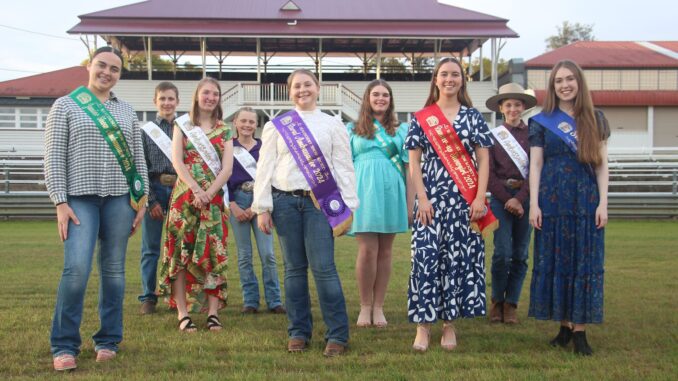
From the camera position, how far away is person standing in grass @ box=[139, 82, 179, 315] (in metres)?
6.32

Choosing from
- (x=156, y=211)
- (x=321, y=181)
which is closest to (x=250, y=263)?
(x=156, y=211)

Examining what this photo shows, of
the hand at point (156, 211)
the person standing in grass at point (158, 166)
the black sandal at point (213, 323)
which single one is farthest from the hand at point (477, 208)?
the hand at point (156, 211)

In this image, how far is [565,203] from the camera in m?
5.00

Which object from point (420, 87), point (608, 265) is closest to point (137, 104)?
point (420, 87)

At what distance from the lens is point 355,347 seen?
16.6 ft

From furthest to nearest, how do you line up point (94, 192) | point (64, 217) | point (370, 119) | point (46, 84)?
point (46, 84), point (370, 119), point (94, 192), point (64, 217)

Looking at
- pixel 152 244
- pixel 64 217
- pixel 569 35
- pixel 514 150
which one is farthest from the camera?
pixel 569 35

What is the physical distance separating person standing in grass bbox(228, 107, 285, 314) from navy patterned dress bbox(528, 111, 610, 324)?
2597 mm

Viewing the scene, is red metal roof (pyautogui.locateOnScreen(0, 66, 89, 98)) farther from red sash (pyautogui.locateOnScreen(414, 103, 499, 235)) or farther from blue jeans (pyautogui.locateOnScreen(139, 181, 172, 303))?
red sash (pyautogui.locateOnScreen(414, 103, 499, 235))

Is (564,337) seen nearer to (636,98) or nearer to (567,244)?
(567,244)

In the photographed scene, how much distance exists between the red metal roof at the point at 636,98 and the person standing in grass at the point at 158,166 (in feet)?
98.8

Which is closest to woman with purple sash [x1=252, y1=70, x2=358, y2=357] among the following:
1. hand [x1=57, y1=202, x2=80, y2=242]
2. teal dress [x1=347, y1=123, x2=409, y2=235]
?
teal dress [x1=347, y1=123, x2=409, y2=235]

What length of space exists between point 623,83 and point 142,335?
34.5 m

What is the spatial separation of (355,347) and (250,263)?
2.05 m
